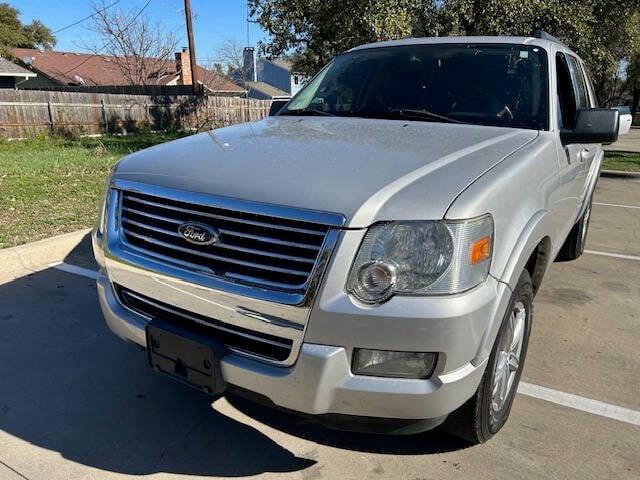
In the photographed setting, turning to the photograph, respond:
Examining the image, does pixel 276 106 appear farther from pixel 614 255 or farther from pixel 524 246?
pixel 614 255

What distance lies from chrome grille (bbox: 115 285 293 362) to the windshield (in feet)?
5.91

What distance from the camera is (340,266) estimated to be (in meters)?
1.94

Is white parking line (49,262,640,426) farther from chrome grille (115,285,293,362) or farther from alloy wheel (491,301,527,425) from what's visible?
chrome grille (115,285,293,362)

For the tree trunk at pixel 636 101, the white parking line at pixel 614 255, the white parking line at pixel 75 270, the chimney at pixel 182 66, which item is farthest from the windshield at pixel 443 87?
the tree trunk at pixel 636 101

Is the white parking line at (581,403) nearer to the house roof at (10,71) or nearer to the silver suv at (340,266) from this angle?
the silver suv at (340,266)

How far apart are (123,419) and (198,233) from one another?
126 centimetres

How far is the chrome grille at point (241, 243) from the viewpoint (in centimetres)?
201

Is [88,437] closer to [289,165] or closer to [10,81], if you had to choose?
[289,165]

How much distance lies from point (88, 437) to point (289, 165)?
168 cm

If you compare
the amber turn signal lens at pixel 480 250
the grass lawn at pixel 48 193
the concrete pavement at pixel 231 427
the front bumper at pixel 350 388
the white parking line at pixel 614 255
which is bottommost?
the white parking line at pixel 614 255

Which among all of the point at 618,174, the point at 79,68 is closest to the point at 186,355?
the point at 618,174

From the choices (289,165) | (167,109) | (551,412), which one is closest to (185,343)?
(289,165)

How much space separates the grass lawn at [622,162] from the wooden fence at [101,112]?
12.2 meters

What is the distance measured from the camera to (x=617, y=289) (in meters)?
4.79
